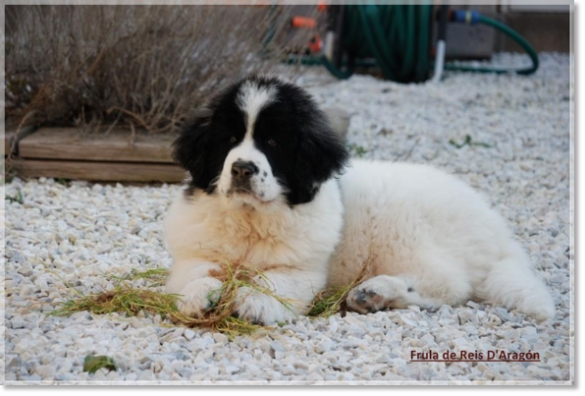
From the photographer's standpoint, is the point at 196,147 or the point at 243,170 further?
the point at 196,147

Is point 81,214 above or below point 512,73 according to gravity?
below

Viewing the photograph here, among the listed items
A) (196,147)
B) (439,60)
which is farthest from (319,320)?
(439,60)

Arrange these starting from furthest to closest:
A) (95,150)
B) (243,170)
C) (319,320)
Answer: (95,150) → (319,320) → (243,170)

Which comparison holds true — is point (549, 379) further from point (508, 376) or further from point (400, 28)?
point (400, 28)

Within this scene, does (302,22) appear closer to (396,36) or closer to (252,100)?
(396,36)

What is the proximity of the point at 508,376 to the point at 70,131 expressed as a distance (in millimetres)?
3890

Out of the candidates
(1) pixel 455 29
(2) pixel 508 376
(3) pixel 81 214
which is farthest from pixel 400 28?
(2) pixel 508 376

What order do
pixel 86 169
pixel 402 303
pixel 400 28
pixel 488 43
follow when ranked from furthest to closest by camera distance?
pixel 488 43, pixel 400 28, pixel 86 169, pixel 402 303

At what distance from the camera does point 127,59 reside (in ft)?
18.9

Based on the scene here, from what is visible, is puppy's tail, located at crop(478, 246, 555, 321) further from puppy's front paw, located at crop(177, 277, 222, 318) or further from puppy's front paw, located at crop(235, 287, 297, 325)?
puppy's front paw, located at crop(177, 277, 222, 318)

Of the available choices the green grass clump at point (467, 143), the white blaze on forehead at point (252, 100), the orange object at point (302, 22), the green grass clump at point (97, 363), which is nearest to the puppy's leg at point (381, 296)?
the white blaze on forehead at point (252, 100)

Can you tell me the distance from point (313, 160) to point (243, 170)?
15.0 inches

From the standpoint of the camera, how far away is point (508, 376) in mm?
2814

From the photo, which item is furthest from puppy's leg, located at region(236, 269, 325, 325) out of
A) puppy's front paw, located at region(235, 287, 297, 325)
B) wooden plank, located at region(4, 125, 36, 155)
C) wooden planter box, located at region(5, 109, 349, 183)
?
wooden plank, located at region(4, 125, 36, 155)
